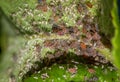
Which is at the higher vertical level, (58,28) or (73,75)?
(58,28)

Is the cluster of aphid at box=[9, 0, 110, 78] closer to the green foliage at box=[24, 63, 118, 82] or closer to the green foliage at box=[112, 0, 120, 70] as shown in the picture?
the green foliage at box=[24, 63, 118, 82]

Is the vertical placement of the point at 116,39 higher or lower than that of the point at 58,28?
higher

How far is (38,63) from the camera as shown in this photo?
5.30ft

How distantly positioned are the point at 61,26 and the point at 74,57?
9.1 inches

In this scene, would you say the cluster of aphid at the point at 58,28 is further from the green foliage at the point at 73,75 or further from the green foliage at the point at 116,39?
the green foliage at the point at 116,39

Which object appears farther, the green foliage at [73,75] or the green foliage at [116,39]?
the green foliage at [73,75]

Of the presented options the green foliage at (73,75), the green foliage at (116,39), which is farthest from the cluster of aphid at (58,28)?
the green foliage at (116,39)

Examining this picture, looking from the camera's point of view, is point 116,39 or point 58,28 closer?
point 116,39

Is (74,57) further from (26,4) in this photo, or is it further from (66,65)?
(26,4)

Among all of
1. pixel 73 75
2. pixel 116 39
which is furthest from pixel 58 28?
pixel 116 39

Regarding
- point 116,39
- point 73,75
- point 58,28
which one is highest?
point 116,39

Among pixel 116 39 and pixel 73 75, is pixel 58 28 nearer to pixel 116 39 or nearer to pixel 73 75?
pixel 73 75

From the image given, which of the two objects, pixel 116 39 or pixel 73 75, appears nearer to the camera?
pixel 116 39

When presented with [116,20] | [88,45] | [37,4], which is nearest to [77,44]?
[88,45]
